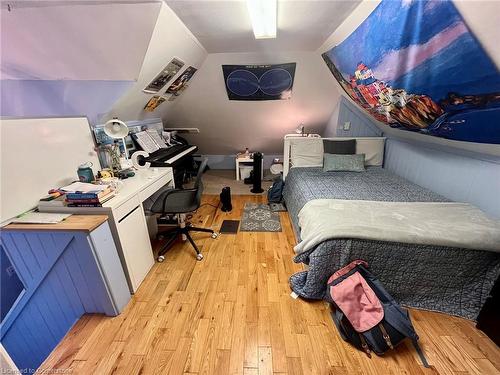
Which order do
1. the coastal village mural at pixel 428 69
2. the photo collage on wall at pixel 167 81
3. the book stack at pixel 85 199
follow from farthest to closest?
the photo collage on wall at pixel 167 81
the book stack at pixel 85 199
the coastal village mural at pixel 428 69

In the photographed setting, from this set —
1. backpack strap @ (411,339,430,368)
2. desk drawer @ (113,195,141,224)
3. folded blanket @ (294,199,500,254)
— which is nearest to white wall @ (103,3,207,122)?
desk drawer @ (113,195,141,224)

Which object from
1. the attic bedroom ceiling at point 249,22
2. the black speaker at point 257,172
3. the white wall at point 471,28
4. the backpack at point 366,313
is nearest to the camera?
the white wall at point 471,28

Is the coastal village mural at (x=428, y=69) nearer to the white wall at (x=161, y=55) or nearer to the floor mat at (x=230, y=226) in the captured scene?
the white wall at (x=161, y=55)

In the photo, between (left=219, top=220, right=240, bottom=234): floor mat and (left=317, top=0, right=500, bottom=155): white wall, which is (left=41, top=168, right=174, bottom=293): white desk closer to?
(left=219, top=220, right=240, bottom=234): floor mat

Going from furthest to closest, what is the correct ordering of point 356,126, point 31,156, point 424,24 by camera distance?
point 356,126 < point 31,156 < point 424,24

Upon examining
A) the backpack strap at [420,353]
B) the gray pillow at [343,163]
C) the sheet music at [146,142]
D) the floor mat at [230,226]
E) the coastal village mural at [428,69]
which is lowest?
the backpack strap at [420,353]

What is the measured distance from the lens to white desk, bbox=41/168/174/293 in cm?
149

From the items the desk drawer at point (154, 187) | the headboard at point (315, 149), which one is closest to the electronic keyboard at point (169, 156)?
the desk drawer at point (154, 187)

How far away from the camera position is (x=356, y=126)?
3422 millimetres

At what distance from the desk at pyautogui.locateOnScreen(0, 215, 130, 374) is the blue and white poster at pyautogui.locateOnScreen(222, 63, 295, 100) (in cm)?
257

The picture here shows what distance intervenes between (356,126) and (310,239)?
2625mm

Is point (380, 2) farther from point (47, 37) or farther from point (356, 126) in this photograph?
point (47, 37)

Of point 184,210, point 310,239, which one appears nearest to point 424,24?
point 310,239

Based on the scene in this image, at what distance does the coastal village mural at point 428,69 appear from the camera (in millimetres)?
1140
